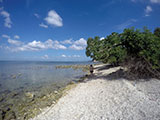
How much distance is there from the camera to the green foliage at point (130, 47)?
316 inches

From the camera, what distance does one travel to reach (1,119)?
20.6 ft

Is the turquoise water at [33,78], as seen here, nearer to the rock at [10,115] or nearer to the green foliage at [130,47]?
the rock at [10,115]

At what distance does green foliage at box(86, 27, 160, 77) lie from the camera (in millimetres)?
8039

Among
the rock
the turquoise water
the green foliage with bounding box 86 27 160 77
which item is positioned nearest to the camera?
the rock

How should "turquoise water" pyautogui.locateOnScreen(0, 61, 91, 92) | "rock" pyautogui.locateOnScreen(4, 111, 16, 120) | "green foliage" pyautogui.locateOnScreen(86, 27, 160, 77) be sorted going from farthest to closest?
1. "turquoise water" pyautogui.locateOnScreen(0, 61, 91, 92)
2. "green foliage" pyautogui.locateOnScreen(86, 27, 160, 77)
3. "rock" pyautogui.locateOnScreen(4, 111, 16, 120)

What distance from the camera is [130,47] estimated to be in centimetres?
954

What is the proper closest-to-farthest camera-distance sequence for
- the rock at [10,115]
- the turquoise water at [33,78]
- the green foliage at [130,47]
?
1. the rock at [10,115]
2. the green foliage at [130,47]
3. the turquoise water at [33,78]

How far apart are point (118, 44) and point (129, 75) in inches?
144

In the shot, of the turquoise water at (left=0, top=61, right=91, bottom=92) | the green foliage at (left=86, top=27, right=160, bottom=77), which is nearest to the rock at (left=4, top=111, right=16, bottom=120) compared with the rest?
the turquoise water at (left=0, top=61, right=91, bottom=92)

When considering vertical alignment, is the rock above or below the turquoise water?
below

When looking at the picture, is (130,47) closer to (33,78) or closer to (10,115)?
(10,115)

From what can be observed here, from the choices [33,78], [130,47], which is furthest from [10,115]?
[33,78]

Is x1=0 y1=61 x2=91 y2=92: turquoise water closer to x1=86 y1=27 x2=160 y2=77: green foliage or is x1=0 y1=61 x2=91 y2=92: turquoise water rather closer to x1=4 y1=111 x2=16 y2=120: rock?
x1=4 y1=111 x2=16 y2=120: rock

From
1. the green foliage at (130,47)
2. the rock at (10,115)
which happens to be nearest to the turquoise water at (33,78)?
the rock at (10,115)
